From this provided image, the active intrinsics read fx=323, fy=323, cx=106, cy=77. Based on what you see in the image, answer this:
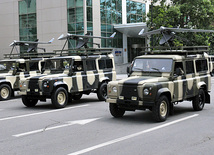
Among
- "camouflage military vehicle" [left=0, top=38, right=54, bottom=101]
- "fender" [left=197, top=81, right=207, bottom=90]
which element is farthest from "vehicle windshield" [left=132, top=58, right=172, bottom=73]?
"camouflage military vehicle" [left=0, top=38, right=54, bottom=101]

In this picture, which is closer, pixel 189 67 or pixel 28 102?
pixel 189 67

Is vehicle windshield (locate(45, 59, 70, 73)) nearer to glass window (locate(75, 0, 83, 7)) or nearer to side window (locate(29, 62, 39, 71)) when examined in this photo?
side window (locate(29, 62, 39, 71))

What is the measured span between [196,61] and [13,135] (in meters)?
6.80

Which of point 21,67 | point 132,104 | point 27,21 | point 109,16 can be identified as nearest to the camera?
point 132,104

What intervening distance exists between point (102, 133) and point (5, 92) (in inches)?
377

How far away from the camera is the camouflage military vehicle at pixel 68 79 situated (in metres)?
12.5

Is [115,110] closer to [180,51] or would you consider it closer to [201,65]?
[180,51]

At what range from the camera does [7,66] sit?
55.1ft

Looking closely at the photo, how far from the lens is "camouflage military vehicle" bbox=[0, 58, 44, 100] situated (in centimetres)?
1616

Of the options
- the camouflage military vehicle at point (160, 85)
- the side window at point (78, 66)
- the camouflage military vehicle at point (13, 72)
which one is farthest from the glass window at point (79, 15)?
the camouflage military vehicle at point (160, 85)

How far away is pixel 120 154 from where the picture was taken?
20.5 ft

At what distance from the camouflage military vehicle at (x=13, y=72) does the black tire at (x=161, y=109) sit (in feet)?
30.8

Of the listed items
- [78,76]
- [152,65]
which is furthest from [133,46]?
[152,65]

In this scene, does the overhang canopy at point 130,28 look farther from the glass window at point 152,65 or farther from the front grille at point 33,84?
the glass window at point 152,65
